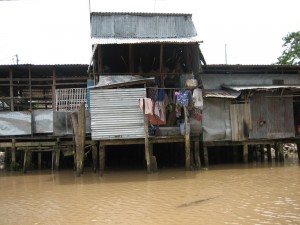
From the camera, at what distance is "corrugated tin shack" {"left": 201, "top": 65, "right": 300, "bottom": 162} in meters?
14.4

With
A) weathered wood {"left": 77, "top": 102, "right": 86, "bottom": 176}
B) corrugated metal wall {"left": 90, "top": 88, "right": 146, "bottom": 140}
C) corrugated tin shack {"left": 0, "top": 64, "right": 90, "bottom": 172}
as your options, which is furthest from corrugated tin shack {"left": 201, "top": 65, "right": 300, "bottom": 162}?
corrugated tin shack {"left": 0, "top": 64, "right": 90, "bottom": 172}

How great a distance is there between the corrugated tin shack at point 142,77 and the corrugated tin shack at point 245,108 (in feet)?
2.67

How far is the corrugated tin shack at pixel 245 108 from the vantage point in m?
14.4

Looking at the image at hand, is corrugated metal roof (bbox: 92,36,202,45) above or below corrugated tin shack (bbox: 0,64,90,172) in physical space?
A: above

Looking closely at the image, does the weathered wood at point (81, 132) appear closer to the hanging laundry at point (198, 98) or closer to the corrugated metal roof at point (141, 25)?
the corrugated metal roof at point (141, 25)

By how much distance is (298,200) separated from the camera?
8.02 meters

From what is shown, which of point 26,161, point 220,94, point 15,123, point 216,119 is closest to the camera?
point 220,94

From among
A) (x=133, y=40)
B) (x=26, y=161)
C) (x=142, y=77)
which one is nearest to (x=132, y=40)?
(x=133, y=40)

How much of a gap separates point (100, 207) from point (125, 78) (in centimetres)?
678

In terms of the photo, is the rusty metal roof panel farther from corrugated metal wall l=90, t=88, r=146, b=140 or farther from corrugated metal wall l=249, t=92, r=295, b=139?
corrugated metal wall l=249, t=92, r=295, b=139

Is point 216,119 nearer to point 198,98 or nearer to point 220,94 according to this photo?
point 220,94

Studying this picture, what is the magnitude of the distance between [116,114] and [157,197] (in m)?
4.82

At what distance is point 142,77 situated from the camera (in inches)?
555

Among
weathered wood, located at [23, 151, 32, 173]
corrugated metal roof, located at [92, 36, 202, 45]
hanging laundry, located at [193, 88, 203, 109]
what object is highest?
corrugated metal roof, located at [92, 36, 202, 45]
